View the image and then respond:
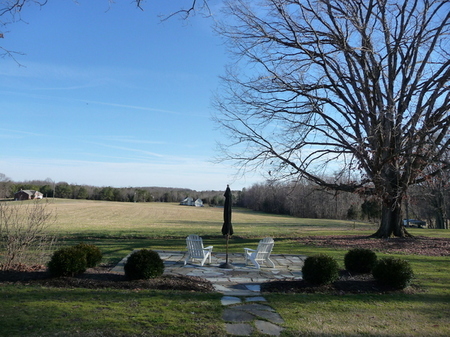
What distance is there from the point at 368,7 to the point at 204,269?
42.2ft

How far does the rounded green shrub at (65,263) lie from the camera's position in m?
7.04

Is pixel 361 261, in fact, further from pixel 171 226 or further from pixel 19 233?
pixel 171 226

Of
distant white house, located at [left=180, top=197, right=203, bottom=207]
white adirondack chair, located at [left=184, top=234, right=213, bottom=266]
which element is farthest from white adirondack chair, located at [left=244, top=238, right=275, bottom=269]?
distant white house, located at [left=180, top=197, right=203, bottom=207]

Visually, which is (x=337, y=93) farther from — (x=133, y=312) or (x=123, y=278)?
(x=133, y=312)

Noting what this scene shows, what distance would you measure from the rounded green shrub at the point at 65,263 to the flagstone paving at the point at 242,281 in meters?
1.67

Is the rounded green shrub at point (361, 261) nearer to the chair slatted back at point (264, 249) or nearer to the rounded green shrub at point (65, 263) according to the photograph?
the chair slatted back at point (264, 249)

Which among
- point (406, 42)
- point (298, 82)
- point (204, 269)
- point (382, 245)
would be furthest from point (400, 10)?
point (204, 269)

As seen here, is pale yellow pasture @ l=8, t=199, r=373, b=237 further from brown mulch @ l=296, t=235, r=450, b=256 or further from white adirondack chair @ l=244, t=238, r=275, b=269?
brown mulch @ l=296, t=235, r=450, b=256

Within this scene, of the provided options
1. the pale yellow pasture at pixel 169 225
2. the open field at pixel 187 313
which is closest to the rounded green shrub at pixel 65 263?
the open field at pixel 187 313

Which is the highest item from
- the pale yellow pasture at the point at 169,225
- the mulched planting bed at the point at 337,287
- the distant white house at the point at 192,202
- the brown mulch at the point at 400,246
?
the distant white house at the point at 192,202

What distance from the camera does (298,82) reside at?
16312 millimetres

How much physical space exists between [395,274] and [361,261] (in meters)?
1.54

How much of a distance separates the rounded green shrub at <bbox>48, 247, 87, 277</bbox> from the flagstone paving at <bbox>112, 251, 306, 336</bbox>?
5.49 feet

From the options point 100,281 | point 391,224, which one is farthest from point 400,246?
point 100,281
